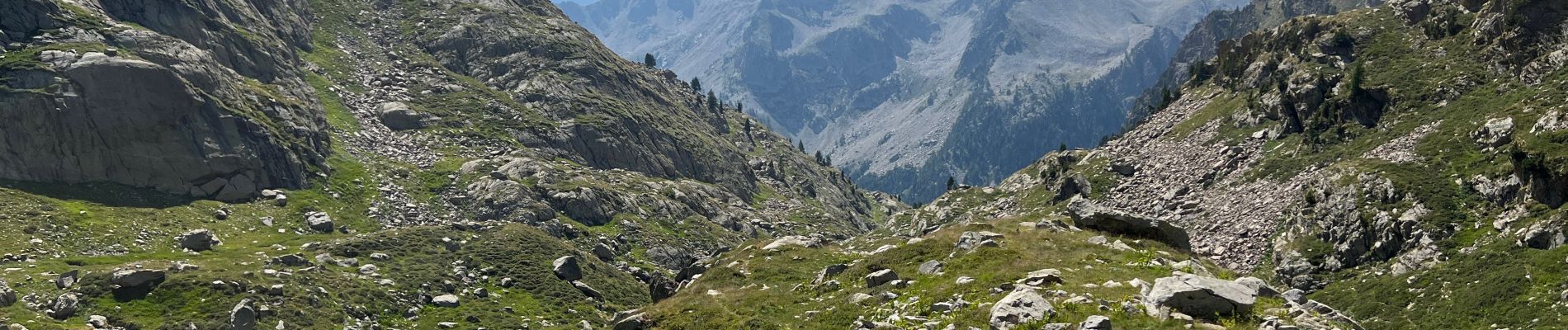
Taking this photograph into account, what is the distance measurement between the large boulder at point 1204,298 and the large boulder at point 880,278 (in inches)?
643

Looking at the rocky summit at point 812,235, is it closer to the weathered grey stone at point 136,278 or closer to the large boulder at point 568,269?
the weathered grey stone at point 136,278

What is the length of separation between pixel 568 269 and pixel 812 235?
32593 millimetres

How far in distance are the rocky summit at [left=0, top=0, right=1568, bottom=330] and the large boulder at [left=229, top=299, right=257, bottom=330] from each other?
908mm

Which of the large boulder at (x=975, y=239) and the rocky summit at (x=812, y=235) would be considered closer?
the rocky summit at (x=812, y=235)

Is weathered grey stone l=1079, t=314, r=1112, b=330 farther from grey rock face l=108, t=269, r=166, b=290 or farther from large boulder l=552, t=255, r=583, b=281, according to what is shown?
large boulder l=552, t=255, r=583, b=281

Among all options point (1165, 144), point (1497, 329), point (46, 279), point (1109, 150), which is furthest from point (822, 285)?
point (1109, 150)

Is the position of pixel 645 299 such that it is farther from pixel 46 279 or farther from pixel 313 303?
pixel 46 279

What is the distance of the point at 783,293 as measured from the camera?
181 ft

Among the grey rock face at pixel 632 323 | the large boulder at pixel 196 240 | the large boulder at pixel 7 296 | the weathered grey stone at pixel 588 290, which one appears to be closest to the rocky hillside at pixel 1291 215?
the grey rock face at pixel 632 323

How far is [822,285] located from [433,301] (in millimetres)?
76367

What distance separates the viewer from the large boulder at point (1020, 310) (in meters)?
38.5

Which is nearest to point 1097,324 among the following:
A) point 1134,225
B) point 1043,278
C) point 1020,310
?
point 1020,310

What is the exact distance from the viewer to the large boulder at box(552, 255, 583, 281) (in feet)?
456

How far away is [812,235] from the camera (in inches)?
5443
